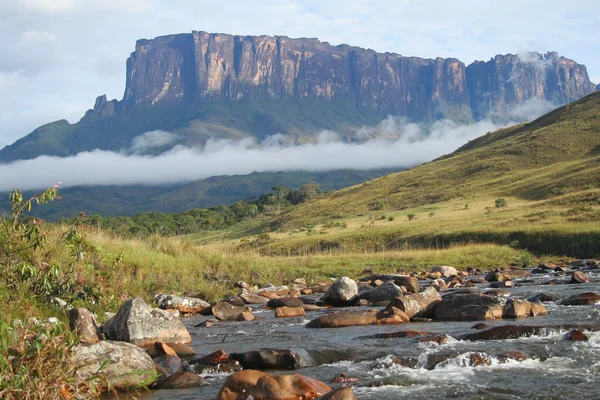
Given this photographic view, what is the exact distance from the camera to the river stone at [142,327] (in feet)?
38.4

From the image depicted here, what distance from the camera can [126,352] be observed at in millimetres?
9344

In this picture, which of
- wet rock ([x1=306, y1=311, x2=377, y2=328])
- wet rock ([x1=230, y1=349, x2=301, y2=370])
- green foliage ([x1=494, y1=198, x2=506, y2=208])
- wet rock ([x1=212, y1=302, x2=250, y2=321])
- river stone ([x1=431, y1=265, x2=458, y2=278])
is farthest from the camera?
green foliage ([x1=494, y1=198, x2=506, y2=208])

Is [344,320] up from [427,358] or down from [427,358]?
down

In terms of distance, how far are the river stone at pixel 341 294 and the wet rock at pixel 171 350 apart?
335 inches

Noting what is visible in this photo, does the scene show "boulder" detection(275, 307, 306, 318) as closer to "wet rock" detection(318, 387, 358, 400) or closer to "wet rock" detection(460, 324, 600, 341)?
"wet rock" detection(460, 324, 600, 341)

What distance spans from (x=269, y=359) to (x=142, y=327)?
3067mm

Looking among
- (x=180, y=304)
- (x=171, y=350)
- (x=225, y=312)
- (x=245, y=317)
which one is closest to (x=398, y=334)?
(x=171, y=350)

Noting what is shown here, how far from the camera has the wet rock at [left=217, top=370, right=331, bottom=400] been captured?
7930 millimetres

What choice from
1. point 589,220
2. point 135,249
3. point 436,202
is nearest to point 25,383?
point 135,249

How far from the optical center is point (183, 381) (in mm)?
9250

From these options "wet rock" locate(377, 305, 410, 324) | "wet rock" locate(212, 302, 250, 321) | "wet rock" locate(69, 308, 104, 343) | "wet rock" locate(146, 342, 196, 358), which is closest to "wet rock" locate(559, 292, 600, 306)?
"wet rock" locate(377, 305, 410, 324)

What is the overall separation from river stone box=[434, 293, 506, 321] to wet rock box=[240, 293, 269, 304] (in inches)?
260

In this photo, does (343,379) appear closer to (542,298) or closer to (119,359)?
(119,359)

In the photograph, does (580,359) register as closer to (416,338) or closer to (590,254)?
(416,338)
